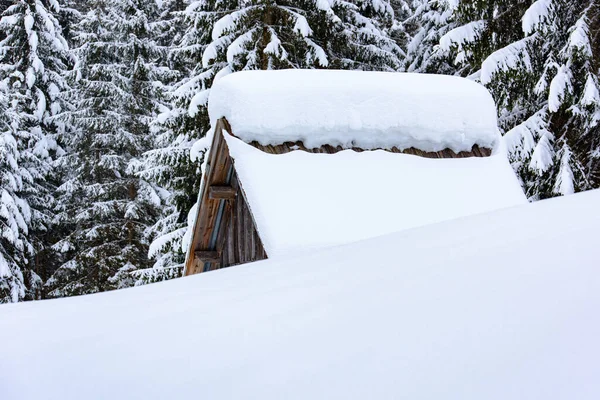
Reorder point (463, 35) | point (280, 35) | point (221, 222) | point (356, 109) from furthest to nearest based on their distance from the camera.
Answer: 1. point (280, 35)
2. point (463, 35)
3. point (221, 222)
4. point (356, 109)

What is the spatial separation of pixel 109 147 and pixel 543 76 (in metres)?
14.6

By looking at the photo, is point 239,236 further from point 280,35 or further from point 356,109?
point 280,35

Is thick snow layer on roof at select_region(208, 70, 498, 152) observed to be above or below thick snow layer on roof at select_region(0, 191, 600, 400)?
above

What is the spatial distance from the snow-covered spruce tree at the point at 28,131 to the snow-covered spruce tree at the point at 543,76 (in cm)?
1367

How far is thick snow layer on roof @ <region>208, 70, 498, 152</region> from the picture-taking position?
19.6 feet

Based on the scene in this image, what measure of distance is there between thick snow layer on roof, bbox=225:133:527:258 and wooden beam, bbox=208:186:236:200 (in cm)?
134

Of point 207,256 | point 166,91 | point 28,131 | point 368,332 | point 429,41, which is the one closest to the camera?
point 368,332

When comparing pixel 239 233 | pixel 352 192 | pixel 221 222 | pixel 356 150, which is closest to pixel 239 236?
pixel 239 233

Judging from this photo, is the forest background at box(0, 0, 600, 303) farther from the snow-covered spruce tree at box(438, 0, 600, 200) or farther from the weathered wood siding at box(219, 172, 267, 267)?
the weathered wood siding at box(219, 172, 267, 267)

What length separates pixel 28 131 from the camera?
68.4 feet

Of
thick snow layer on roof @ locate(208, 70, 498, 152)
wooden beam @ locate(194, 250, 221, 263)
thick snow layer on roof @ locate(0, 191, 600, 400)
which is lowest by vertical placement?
wooden beam @ locate(194, 250, 221, 263)

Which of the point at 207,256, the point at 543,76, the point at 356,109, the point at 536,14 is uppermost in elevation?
the point at 536,14

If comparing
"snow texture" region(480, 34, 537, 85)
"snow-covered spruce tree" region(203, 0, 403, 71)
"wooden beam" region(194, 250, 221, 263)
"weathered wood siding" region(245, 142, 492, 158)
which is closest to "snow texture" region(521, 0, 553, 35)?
"snow texture" region(480, 34, 537, 85)

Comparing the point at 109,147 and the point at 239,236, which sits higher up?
the point at 109,147
